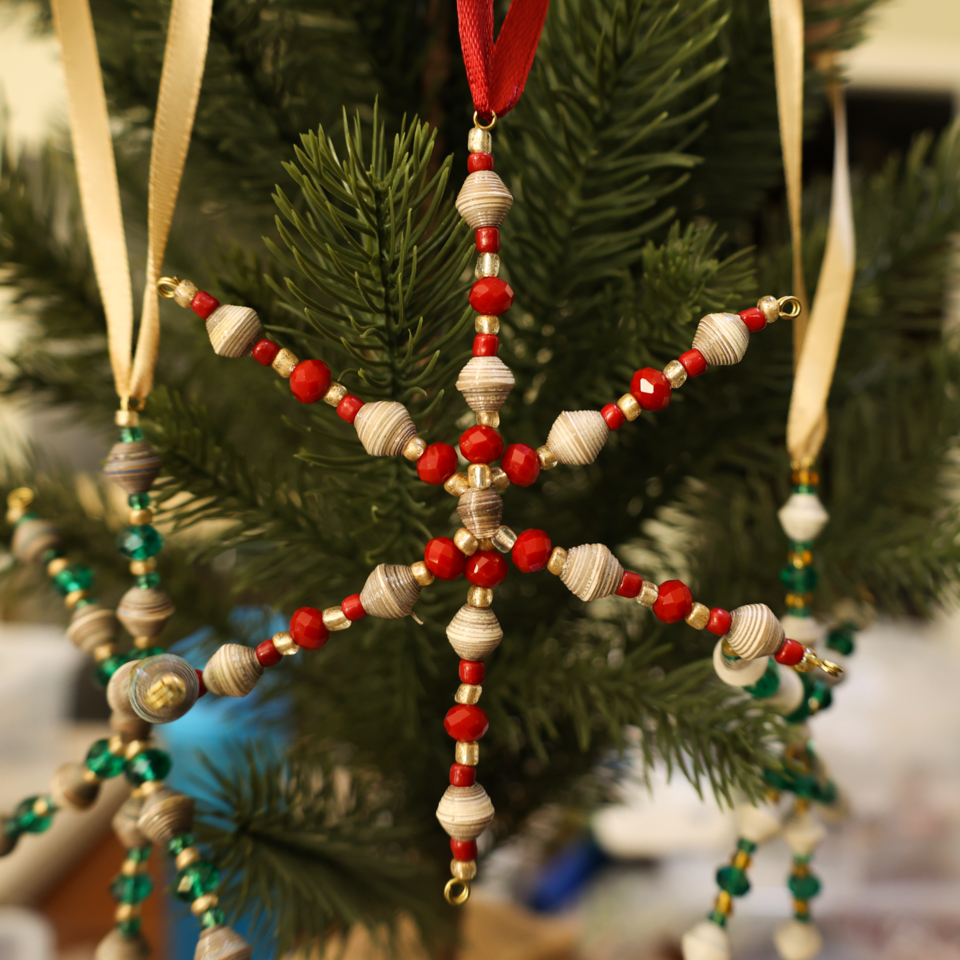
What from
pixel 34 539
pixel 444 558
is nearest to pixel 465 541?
pixel 444 558

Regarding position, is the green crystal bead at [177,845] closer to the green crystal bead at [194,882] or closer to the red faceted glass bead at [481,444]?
the green crystal bead at [194,882]

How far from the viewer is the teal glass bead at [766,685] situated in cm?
29

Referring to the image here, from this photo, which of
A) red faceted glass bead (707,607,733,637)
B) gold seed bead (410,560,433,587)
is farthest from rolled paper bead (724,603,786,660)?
gold seed bead (410,560,433,587)

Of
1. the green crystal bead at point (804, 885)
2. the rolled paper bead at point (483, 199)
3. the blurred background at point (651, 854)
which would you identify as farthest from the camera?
the blurred background at point (651, 854)

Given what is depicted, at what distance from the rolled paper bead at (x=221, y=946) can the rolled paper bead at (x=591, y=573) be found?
7.1 inches

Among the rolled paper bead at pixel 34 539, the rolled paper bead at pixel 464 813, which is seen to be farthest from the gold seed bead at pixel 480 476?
the rolled paper bead at pixel 34 539

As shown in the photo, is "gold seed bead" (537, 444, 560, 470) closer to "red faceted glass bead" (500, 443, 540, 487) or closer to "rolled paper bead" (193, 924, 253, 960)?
"red faceted glass bead" (500, 443, 540, 487)

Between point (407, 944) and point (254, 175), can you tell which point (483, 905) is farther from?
point (254, 175)

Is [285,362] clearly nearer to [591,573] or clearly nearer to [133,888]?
[591,573]

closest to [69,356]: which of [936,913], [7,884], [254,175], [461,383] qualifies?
[254,175]

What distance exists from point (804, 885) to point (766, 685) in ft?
0.42

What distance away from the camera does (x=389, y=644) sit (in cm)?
33

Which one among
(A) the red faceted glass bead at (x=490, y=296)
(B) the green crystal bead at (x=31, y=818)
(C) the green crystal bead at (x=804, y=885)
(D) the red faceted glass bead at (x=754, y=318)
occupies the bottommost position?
(C) the green crystal bead at (x=804, y=885)

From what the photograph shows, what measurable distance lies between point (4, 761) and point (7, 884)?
18cm
